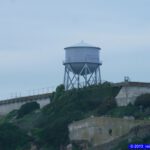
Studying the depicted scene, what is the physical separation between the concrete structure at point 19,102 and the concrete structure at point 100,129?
70.8ft

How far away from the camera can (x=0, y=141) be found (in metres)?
100

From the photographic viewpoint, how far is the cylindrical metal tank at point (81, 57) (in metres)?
121

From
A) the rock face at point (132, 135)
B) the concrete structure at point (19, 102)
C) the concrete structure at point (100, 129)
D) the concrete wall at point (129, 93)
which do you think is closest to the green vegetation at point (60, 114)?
the concrete wall at point (129, 93)

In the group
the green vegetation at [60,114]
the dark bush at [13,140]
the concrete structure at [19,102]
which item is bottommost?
the dark bush at [13,140]

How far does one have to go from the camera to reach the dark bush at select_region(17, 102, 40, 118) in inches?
4596

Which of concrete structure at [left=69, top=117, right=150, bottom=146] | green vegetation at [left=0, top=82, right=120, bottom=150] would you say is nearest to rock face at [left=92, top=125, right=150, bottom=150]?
concrete structure at [left=69, top=117, right=150, bottom=146]

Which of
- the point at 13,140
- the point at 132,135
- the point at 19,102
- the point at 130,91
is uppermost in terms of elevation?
the point at 130,91

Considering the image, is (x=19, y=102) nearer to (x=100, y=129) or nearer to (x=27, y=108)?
(x=27, y=108)

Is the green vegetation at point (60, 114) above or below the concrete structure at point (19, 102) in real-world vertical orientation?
below

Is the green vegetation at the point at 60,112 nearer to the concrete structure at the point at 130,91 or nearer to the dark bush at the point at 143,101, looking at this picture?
the concrete structure at the point at 130,91

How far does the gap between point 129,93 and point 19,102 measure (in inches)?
830

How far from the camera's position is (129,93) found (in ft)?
347

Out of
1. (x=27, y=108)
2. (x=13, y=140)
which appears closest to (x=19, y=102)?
(x=27, y=108)

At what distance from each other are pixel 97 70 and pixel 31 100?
8016 millimetres
